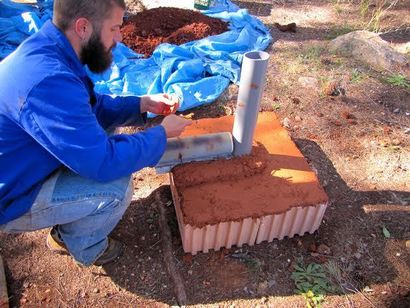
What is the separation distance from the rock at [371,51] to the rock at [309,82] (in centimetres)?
82

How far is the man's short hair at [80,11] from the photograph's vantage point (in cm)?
170

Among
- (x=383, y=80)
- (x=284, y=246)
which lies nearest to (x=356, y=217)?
(x=284, y=246)

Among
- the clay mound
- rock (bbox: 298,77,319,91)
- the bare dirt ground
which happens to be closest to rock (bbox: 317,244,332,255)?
the bare dirt ground

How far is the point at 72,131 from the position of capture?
1.61 m

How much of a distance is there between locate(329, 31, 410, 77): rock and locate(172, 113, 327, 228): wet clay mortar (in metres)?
2.48

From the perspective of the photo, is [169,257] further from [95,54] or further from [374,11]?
[374,11]

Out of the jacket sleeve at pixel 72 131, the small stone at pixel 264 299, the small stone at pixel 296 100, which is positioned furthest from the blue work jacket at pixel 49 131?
the small stone at pixel 296 100

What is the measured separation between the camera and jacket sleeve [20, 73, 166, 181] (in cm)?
157

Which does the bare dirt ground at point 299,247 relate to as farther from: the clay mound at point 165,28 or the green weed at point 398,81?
the clay mound at point 165,28

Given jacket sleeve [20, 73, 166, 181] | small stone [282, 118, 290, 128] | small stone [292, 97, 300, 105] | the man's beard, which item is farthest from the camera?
small stone [292, 97, 300, 105]

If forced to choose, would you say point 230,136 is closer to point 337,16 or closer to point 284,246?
point 284,246

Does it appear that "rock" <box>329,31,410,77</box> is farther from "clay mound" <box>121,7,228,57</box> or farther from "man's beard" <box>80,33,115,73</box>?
"man's beard" <box>80,33,115,73</box>

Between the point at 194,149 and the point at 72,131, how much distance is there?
879 mm

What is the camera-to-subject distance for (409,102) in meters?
3.76
